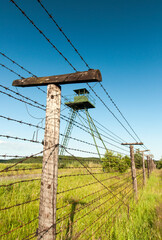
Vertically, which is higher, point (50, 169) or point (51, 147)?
point (51, 147)

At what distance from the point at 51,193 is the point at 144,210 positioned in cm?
421

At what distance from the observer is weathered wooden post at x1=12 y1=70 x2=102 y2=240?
1725mm

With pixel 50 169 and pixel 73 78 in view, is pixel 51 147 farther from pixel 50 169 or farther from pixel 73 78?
pixel 73 78

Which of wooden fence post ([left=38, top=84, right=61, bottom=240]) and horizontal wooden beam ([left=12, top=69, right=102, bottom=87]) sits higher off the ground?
horizontal wooden beam ([left=12, top=69, right=102, bottom=87])

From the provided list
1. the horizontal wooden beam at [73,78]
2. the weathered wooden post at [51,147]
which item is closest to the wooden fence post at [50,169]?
the weathered wooden post at [51,147]

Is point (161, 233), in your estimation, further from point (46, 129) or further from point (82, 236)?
point (46, 129)

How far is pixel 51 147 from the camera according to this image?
1.85 m

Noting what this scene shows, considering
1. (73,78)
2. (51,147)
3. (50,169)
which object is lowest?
(50,169)

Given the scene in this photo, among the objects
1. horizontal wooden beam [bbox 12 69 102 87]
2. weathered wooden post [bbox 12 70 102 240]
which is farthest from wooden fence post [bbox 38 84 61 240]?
horizontal wooden beam [bbox 12 69 102 87]

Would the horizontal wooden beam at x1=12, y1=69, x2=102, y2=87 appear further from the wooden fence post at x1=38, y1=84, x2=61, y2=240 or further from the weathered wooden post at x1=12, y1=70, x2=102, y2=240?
the wooden fence post at x1=38, y1=84, x2=61, y2=240

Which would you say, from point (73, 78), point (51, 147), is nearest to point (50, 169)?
point (51, 147)

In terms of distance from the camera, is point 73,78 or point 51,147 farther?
point 73,78

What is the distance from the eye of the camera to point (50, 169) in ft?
5.91

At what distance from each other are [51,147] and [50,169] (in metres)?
0.26
